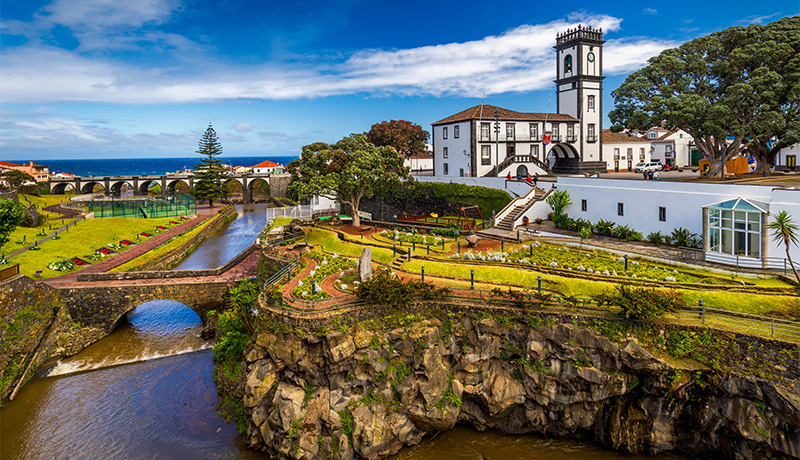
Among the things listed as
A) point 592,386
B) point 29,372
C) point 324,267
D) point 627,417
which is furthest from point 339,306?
point 29,372

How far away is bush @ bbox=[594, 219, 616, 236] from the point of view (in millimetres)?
36188

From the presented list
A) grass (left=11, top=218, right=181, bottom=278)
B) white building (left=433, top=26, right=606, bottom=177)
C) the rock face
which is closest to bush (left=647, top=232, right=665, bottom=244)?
the rock face

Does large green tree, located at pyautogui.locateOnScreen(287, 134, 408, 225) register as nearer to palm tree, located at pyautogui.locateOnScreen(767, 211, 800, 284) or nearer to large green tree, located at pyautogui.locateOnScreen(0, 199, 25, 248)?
large green tree, located at pyautogui.locateOnScreen(0, 199, 25, 248)

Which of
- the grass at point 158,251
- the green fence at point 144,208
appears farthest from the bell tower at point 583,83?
the green fence at point 144,208

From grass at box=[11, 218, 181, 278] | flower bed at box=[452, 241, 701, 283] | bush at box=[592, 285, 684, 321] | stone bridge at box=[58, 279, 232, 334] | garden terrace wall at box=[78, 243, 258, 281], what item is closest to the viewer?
bush at box=[592, 285, 684, 321]

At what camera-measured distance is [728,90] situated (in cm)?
3556

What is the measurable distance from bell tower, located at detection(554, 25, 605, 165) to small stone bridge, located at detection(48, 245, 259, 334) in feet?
128

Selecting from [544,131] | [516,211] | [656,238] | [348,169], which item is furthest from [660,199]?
[348,169]

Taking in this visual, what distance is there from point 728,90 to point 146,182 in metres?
102

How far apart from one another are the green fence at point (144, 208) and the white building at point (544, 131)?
41.2 metres

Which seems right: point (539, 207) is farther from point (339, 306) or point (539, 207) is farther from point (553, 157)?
point (339, 306)

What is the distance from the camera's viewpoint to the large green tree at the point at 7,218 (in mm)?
38188

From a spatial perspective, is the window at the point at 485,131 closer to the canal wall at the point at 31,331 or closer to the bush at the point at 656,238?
the bush at the point at 656,238

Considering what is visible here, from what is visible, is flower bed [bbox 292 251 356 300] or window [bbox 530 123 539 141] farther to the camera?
window [bbox 530 123 539 141]
